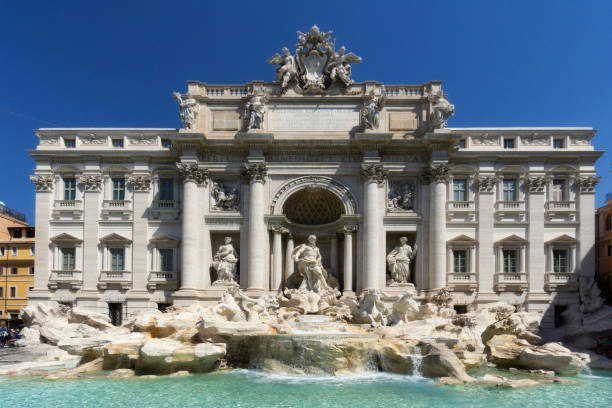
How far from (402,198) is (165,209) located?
13175mm

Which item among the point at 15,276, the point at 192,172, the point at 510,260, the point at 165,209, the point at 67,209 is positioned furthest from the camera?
the point at 15,276

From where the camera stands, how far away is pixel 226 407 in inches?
482

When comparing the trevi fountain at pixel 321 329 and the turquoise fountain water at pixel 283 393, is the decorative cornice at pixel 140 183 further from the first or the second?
the turquoise fountain water at pixel 283 393

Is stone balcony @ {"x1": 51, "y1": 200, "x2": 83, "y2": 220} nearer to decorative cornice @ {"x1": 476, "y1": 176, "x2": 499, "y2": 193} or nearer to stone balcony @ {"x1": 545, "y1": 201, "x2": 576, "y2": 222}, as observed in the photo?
decorative cornice @ {"x1": 476, "y1": 176, "x2": 499, "y2": 193}

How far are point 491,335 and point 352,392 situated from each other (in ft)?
27.5

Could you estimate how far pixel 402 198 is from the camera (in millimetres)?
24641

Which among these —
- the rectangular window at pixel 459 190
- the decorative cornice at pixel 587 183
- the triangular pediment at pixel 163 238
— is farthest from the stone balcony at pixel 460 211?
the triangular pediment at pixel 163 238

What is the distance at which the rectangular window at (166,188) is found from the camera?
25.3m

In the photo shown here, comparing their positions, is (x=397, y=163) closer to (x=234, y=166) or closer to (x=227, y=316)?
Answer: (x=234, y=166)

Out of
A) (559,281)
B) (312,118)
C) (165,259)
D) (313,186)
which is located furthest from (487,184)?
(165,259)

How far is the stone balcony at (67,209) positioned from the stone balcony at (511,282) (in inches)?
919

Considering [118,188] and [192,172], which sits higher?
[192,172]

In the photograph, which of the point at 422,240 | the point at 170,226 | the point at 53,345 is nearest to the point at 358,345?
the point at 422,240

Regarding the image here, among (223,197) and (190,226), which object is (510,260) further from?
(190,226)
